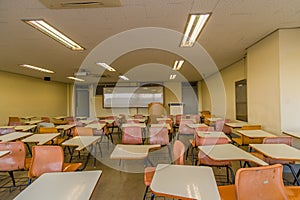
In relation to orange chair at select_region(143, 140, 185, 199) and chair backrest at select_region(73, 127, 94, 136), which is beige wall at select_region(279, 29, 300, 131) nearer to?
orange chair at select_region(143, 140, 185, 199)

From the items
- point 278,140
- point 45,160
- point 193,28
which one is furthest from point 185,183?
point 193,28

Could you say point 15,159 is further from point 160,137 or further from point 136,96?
point 136,96

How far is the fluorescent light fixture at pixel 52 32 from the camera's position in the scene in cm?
356

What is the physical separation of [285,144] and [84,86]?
13.4 meters

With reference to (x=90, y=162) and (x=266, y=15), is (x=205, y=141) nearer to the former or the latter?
(x=266, y=15)

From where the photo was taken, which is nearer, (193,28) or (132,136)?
(193,28)

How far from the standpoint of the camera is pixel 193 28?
4070 millimetres

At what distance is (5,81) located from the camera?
28.4ft

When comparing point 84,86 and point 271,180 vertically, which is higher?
point 84,86

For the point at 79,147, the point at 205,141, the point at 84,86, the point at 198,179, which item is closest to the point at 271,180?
the point at 198,179

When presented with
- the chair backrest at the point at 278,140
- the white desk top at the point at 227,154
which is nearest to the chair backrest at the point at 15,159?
the white desk top at the point at 227,154

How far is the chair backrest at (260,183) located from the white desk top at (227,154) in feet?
1.75

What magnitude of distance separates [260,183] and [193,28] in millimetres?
3125

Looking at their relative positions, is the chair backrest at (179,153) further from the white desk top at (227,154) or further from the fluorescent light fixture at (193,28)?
the fluorescent light fixture at (193,28)
